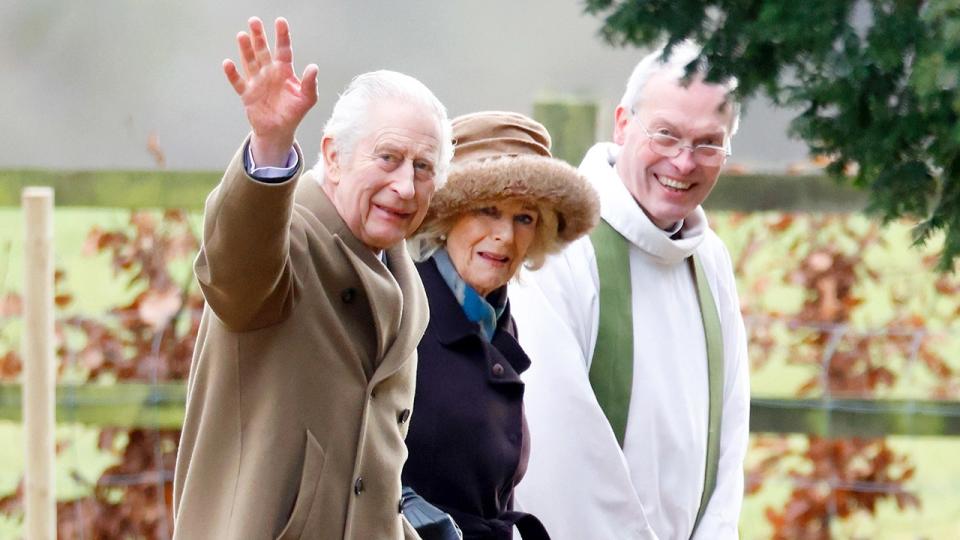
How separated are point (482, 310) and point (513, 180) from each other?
0.29 metres

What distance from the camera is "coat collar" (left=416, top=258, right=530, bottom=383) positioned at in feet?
12.0

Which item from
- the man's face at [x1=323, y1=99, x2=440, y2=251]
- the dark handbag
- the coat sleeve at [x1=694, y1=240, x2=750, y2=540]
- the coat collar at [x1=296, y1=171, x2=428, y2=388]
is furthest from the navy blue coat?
the coat sleeve at [x1=694, y1=240, x2=750, y2=540]

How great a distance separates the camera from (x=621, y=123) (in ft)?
14.1

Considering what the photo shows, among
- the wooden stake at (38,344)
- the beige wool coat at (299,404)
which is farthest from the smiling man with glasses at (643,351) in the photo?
the wooden stake at (38,344)

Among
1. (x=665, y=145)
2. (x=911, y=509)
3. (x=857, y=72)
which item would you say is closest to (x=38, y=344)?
(x=665, y=145)

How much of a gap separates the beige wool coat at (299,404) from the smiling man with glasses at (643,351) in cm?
91

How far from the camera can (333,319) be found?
3074mm

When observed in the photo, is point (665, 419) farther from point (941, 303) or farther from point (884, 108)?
point (941, 303)

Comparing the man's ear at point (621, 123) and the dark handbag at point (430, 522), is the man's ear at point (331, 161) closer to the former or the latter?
the dark handbag at point (430, 522)

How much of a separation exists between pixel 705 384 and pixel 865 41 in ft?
6.45

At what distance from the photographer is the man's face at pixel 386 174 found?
3176mm

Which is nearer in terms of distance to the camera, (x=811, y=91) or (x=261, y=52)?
(x=811, y=91)

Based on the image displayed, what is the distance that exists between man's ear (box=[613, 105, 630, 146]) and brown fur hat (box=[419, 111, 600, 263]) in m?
0.31

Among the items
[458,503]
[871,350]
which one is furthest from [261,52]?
[871,350]
